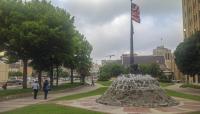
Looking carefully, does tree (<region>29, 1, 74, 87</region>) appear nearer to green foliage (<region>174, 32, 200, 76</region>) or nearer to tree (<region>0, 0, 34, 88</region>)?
tree (<region>0, 0, 34, 88</region>)

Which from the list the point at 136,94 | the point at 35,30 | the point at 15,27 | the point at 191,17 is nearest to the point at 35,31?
the point at 35,30

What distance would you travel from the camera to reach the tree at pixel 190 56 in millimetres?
46781

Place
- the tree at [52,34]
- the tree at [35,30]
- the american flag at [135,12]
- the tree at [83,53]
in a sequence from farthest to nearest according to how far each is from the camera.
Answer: the tree at [83,53]
the tree at [52,34]
the tree at [35,30]
the american flag at [135,12]

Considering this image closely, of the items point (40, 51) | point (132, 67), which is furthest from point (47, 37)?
point (132, 67)

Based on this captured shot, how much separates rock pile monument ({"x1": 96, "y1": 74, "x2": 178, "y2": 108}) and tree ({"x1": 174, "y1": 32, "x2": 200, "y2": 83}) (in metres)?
20.2

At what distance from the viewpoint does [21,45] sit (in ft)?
139

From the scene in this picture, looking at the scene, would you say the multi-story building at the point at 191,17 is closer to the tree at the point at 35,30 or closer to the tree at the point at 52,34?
the tree at the point at 52,34

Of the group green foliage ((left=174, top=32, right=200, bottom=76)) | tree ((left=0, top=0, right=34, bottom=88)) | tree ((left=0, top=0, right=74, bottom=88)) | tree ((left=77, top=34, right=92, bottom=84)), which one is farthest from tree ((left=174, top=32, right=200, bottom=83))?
tree ((left=77, top=34, right=92, bottom=84))

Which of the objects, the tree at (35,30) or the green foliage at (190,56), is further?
the green foliage at (190,56)

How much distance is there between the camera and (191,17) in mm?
77688

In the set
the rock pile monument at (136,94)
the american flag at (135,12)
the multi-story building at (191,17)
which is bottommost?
the rock pile monument at (136,94)

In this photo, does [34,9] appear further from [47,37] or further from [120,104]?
[120,104]

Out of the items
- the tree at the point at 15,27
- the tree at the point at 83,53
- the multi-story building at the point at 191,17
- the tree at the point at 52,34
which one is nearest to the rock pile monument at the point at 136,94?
the tree at the point at 52,34

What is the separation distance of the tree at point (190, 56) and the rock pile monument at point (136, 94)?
20.2 m
